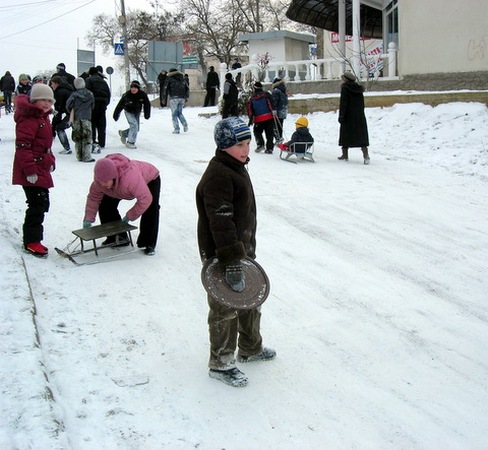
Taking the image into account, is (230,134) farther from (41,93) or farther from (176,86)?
(176,86)

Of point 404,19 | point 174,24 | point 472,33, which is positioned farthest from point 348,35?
point 174,24

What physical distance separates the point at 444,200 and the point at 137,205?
487 cm

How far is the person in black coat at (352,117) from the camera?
11.5 meters

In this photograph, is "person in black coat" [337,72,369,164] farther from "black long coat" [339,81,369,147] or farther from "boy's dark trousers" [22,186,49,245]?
"boy's dark trousers" [22,186,49,245]

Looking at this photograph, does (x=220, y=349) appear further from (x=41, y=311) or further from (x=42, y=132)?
(x=42, y=132)

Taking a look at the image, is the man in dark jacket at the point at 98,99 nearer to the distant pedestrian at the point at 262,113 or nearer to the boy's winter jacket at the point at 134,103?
the boy's winter jacket at the point at 134,103

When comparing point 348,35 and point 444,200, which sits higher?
point 348,35

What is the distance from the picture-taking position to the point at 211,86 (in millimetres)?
23312

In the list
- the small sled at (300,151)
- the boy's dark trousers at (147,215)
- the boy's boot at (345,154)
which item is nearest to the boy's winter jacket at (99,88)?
the small sled at (300,151)

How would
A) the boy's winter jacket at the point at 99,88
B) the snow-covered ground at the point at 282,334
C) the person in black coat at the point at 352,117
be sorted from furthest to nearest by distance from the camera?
the boy's winter jacket at the point at 99,88
the person in black coat at the point at 352,117
the snow-covered ground at the point at 282,334

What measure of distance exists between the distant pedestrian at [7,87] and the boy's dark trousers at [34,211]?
19998 millimetres

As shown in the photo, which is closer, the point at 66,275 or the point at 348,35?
the point at 66,275

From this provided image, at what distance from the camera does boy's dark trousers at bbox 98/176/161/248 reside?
20.1ft

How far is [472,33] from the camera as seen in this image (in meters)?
14.6
